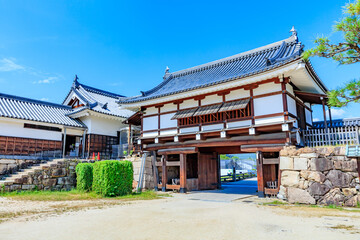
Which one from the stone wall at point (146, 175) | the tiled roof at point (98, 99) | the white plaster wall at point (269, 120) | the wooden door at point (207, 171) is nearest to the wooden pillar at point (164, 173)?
the stone wall at point (146, 175)

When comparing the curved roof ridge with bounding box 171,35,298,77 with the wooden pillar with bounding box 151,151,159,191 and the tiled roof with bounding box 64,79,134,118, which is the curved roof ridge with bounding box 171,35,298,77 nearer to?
the tiled roof with bounding box 64,79,134,118

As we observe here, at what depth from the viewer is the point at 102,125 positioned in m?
22.7

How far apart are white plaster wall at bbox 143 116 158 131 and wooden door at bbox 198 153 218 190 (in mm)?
3714

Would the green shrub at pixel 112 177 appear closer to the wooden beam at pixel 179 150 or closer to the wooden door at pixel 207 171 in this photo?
the wooden beam at pixel 179 150

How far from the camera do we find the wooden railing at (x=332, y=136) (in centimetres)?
1100

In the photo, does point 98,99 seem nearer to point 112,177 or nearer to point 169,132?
point 169,132

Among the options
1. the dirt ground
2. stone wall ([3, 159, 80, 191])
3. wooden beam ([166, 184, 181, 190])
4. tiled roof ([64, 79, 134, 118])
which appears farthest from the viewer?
tiled roof ([64, 79, 134, 118])

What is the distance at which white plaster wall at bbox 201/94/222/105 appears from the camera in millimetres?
14380

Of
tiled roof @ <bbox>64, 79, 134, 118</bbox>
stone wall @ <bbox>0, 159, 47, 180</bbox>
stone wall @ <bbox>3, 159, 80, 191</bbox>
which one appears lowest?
stone wall @ <bbox>3, 159, 80, 191</bbox>

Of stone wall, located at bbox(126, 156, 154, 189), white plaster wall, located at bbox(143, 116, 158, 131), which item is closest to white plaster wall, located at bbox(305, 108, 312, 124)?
white plaster wall, located at bbox(143, 116, 158, 131)

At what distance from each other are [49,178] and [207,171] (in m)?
10.6

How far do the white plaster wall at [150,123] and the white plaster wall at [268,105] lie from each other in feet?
23.3

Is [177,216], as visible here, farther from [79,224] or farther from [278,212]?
[278,212]

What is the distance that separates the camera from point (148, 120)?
683 inches
